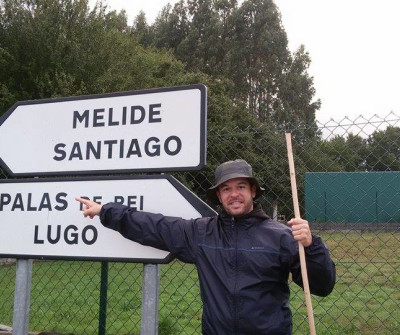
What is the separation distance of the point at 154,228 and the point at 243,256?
1.86 feet

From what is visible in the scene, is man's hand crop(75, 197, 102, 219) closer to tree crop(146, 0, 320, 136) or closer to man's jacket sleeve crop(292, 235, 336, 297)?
man's jacket sleeve crop(292, 235, 336, 297)

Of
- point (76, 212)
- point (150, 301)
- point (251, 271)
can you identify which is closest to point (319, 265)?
point (251, 271)

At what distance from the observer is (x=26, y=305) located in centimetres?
327

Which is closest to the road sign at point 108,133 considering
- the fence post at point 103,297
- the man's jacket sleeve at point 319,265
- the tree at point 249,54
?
the fence post at point 103,297

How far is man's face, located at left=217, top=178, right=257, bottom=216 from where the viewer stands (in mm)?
2604

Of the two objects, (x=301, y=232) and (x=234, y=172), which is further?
(x=234, y=172)

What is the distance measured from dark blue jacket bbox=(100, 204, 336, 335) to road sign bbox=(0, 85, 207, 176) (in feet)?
1.66

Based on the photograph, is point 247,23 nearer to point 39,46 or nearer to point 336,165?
point 39,46

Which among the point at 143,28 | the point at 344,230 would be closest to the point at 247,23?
the point at 143,28

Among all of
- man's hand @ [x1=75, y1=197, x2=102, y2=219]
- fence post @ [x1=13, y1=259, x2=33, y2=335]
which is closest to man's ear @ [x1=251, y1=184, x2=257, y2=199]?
man's hand @ [x1=75, y1=197, x2=102, y2=219]

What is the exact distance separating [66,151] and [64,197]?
0.95ft

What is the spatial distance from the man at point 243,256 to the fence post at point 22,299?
0.96 meters

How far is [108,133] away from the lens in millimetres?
3180

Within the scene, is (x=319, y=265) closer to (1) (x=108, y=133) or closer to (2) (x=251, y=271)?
(2) (x=251, y=271)
